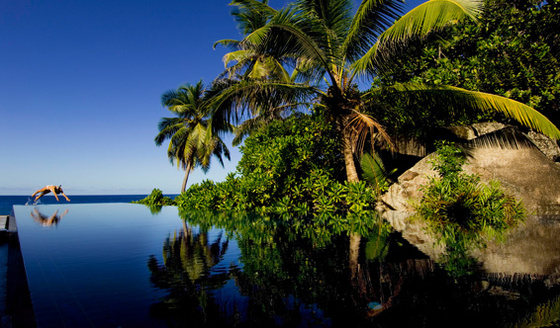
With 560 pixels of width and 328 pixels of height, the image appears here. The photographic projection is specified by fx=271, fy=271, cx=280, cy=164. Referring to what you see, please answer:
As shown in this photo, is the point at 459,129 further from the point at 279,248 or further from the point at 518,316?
the point at 518,316

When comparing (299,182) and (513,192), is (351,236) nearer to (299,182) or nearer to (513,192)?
(299,182)

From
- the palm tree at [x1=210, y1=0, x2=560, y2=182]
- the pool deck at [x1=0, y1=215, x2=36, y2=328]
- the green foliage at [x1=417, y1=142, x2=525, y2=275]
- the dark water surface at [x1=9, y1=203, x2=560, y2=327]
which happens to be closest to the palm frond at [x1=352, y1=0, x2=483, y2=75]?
the palm tree at [x1=210, y1=0, x2=560, y2=182]

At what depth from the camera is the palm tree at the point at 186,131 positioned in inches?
781

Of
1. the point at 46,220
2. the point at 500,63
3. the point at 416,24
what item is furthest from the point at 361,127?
the point at 46,220

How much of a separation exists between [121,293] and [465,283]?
7.14 feet

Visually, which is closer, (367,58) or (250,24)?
(367,58)

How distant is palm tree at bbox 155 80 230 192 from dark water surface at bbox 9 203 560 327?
17657mm

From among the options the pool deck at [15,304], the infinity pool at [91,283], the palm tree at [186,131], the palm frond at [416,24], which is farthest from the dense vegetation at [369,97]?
the palm tree at [186,131]

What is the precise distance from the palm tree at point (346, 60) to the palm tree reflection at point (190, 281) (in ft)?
17.1

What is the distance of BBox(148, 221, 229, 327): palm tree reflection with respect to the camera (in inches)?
51.6

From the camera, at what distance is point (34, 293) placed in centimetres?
147

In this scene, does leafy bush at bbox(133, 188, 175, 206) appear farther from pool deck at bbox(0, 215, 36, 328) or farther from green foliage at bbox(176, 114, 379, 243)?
pool deck at bbox(0, 215, 36, 328)

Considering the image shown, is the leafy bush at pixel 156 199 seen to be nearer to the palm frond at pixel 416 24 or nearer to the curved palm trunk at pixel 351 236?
the curved palm trunk at pixel 351 236

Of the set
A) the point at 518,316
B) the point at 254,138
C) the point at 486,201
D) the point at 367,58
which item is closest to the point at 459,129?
the point at 486,201
